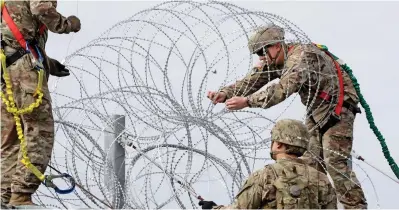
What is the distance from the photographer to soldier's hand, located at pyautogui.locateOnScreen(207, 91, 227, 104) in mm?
9812

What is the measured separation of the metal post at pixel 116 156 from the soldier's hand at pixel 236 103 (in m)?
1.21

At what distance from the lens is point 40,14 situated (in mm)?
8445

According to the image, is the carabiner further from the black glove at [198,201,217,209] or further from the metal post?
the black glove at [198,201,217,209]

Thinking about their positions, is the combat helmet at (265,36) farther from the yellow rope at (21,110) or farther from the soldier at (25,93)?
the yellow rope at (21,110)

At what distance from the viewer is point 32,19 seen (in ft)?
28.3

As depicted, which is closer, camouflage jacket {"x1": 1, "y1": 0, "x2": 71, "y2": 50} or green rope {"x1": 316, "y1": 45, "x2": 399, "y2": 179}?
camouflage jacket {"x1": 1, "y1": 0, "x2": 71, "y2": 50}

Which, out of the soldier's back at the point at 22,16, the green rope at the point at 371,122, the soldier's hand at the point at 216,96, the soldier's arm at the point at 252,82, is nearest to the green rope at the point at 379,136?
the green rope at the point at 371,122

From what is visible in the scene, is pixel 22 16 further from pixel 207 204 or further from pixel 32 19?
pixel 207 204

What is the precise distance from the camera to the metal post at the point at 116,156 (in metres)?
9.61

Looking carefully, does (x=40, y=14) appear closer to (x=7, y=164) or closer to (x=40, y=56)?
(x=40, y=56)

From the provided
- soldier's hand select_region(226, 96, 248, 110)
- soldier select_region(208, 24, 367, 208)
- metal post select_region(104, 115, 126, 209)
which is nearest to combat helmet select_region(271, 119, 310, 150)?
soldier's hand select_region(226, 96, 248, 110)

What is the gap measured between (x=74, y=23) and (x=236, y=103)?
161cm

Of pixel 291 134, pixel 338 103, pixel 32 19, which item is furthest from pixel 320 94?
pixel 32 19

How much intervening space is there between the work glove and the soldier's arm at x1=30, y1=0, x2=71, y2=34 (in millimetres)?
107
